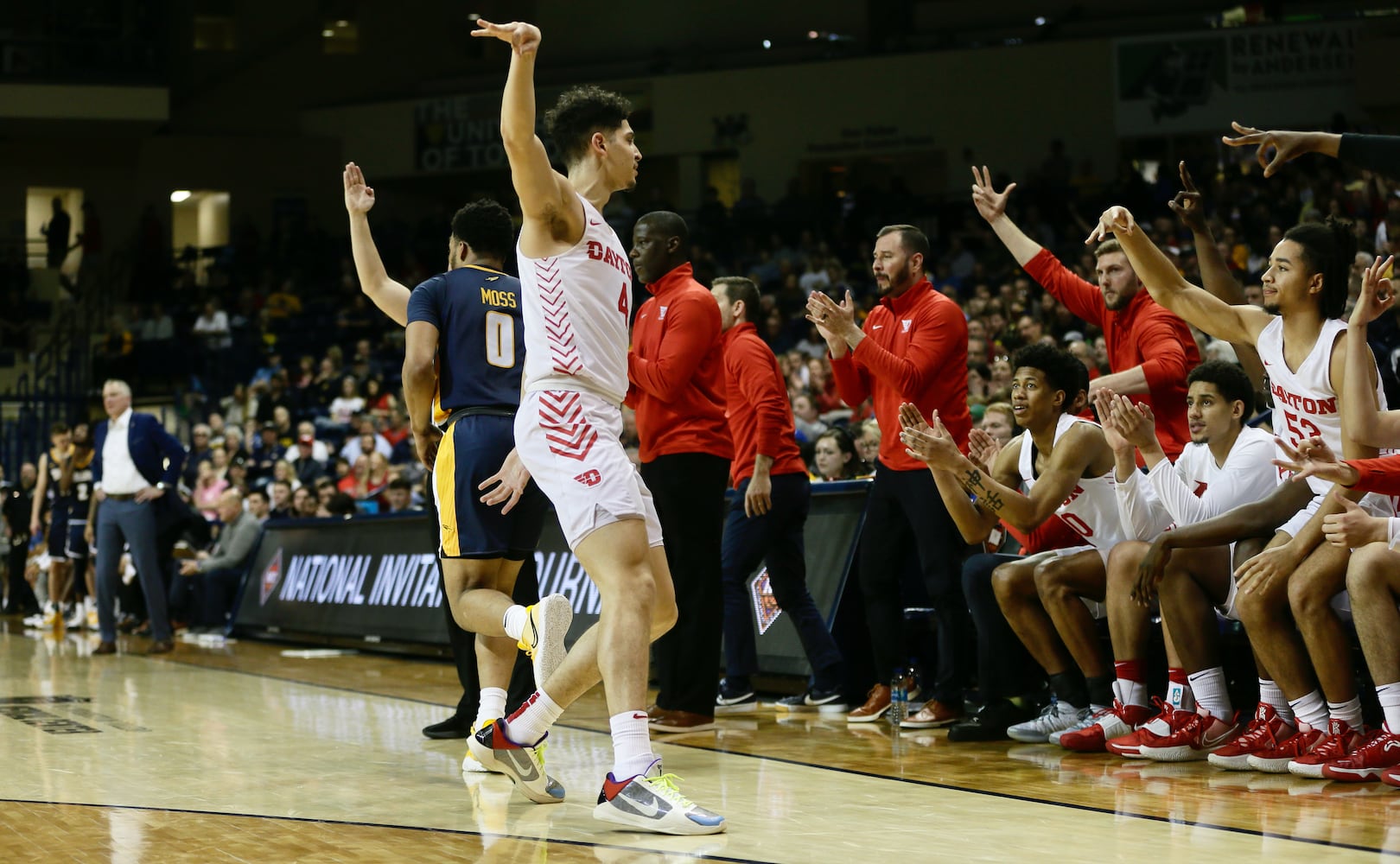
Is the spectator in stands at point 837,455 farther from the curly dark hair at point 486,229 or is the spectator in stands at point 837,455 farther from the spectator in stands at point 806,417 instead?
the curly dark hair at point 486,229

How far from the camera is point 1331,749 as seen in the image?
5.11 m

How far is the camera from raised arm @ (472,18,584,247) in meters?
4.15

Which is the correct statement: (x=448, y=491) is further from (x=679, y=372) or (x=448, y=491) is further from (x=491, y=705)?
(x=679, y=372)

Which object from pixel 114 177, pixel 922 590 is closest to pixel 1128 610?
pixel 922 590

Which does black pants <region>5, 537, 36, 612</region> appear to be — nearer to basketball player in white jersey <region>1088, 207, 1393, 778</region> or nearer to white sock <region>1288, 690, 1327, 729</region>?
basketball player in white jersey <region>1088, 207, 1393, 778</region>

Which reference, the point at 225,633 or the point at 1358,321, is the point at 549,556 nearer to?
the point at 225,633

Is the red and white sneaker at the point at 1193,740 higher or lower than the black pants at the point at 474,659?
lower

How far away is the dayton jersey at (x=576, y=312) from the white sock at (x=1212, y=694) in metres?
2.61

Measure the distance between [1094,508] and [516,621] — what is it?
8.21 feet

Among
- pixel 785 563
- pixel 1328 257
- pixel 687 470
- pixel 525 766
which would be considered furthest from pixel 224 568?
pixel 1328 257

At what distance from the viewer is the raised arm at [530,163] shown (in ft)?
13.6

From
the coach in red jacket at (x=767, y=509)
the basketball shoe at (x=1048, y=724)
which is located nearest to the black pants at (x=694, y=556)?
the coach in red jacket at (x=767, y=509)

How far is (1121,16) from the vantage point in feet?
78.0

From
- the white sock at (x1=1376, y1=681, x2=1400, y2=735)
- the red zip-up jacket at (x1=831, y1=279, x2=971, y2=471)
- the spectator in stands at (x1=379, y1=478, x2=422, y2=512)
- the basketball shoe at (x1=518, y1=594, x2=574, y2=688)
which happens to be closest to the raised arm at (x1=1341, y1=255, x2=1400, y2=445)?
the white sock at (x1=1376, y1=681, x2=1400, y2=735)
